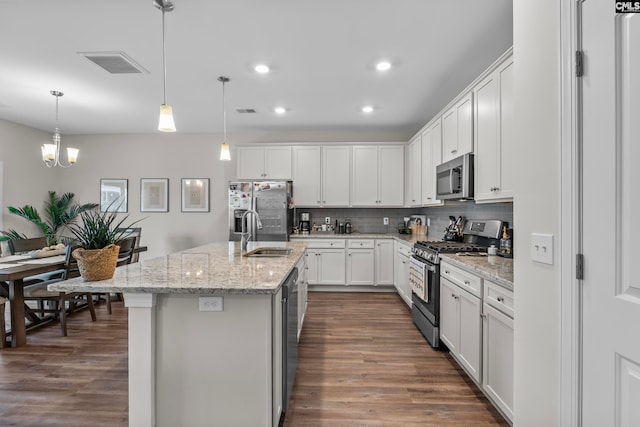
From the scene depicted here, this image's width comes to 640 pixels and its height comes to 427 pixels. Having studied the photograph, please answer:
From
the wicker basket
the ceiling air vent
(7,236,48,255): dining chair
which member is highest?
the ceiling air vent

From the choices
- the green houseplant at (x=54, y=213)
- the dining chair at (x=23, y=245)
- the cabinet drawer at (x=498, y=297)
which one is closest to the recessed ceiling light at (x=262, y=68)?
the cabinet drawer at (x=498, y=297)

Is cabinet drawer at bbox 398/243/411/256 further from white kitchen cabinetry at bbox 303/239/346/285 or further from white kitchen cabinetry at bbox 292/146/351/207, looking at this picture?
white kitchen cabinetry at bbox 292/146/351/207

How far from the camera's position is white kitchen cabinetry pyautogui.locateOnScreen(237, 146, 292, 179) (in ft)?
16.8

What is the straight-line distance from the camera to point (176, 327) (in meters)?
1.63

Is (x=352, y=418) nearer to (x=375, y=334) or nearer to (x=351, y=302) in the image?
(x=375, y=334)

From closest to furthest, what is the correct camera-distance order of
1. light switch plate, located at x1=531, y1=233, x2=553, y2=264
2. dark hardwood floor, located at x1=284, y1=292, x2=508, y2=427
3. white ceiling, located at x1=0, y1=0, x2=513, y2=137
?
light switch plate, located at x1=531, y1=233, x2=553, y2=264, dark hardwood floor, located at x1=284, y1=292, x2=508, y2=427, white ceiling, located at x1=0, y1=0, x2=513, y2=137

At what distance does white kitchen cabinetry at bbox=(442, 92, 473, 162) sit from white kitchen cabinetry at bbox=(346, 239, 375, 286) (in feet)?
6.22

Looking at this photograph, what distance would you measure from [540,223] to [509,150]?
1072mm

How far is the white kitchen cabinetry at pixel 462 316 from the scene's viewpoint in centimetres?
213

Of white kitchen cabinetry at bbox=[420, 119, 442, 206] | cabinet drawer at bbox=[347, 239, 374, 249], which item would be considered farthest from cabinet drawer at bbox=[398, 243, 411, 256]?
white kitchen cabinetry at bbox=[420, 119, 442, 206]

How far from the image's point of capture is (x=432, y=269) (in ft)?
9.37

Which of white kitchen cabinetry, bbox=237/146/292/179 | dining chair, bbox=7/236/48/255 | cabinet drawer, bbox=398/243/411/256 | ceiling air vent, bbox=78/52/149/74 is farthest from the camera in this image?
white kitchen cabinetry, bbox=237/146/292/179

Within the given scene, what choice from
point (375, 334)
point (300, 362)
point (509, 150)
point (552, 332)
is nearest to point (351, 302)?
point (375, 334)

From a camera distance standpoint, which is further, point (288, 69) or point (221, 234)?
point (221, 234)
